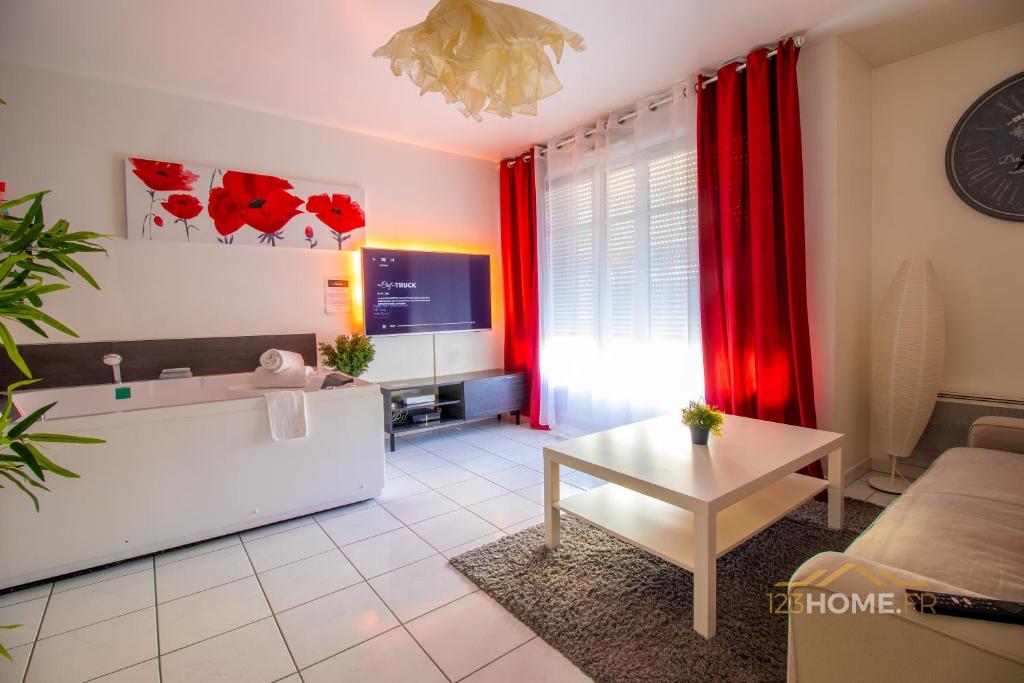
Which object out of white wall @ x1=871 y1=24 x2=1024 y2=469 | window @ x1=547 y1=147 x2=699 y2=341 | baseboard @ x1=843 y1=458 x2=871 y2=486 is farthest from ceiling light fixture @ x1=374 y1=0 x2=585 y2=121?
baseboard @ x1=843 y1=458 x2=871 y2=486

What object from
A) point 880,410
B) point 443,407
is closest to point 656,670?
point 880,410

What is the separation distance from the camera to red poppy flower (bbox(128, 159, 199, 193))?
3203 mm

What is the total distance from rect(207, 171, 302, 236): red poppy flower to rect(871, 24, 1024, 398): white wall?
4.11 metres

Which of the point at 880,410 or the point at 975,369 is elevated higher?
the point at 975,369

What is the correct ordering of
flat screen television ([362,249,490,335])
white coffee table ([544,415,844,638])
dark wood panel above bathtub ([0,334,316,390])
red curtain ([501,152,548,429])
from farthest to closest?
red curtain ([501,152,548,429]) < flat screen television ([362,249,490,335]) < dark wood panel above bathtub ([0,334,316,390]) < white coffee table ([544,415,844,638])

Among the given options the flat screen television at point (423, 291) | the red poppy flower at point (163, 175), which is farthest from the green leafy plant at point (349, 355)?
the red poppy flower at point (163, 175)

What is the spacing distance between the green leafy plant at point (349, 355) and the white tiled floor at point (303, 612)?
1.26 meters

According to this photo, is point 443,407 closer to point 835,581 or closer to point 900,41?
point 835,581

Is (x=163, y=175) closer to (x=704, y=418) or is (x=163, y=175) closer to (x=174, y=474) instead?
(x=174, y=474)

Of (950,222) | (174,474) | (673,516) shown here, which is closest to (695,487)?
(673,516)

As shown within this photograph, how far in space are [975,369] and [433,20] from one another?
133 inches

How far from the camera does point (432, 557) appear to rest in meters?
2.24

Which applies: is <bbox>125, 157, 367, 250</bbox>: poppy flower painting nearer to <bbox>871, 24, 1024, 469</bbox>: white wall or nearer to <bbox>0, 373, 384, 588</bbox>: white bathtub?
<bbox>0, 373, 384, 588</bbox>: white bathtub

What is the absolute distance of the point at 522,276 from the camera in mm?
4652
